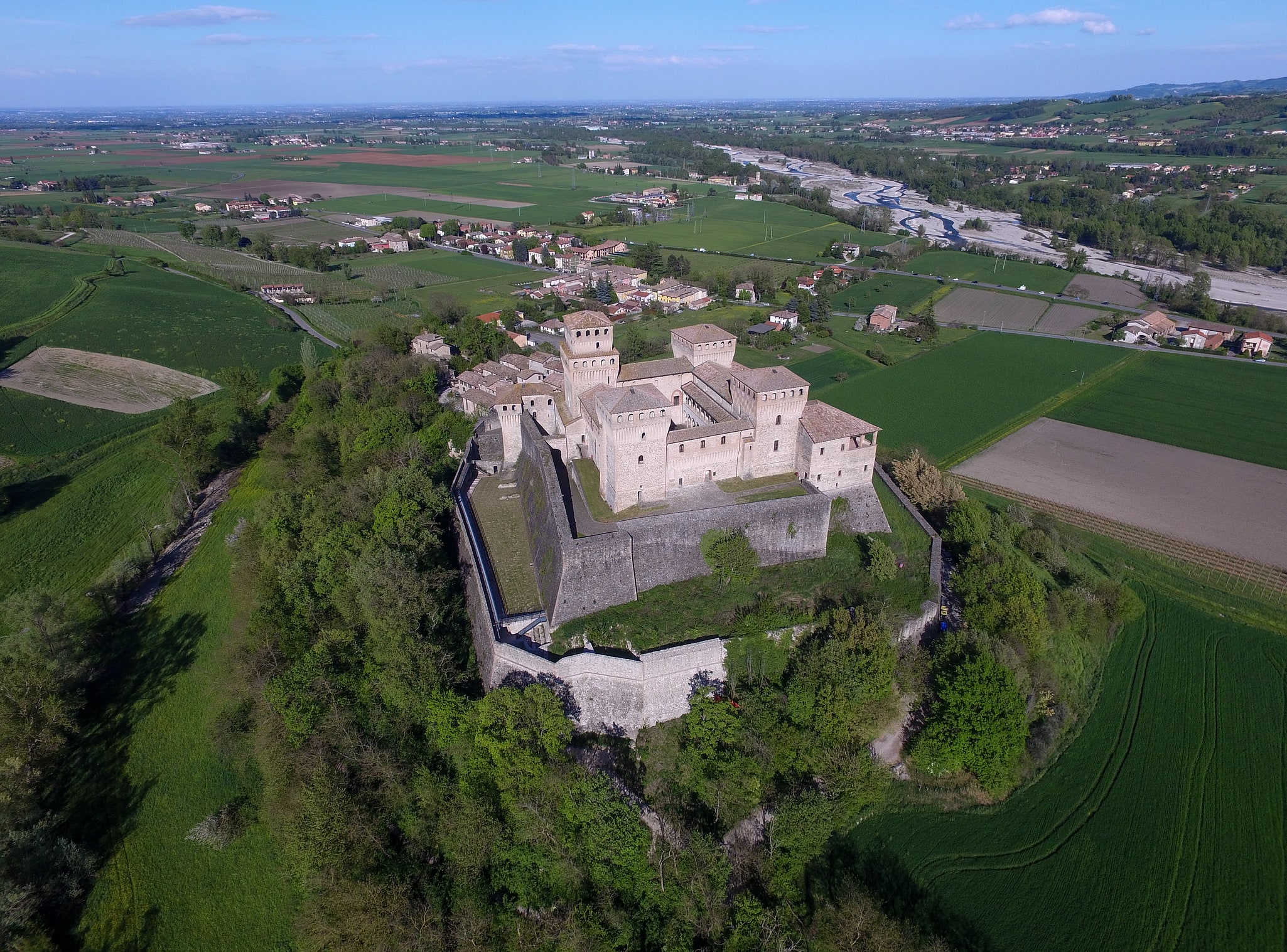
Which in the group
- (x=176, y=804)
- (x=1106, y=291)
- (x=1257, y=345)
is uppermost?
(x=1106, y=291)

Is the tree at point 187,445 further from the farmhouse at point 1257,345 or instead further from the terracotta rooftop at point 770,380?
the farmhouse at point 1257,345

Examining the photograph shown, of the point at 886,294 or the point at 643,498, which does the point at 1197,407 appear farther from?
the point at 643,498

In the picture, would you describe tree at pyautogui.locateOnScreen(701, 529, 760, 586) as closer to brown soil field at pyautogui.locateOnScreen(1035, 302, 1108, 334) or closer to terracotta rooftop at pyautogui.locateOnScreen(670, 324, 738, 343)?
terracotta rooftop at pyautogui.locateOnScreen(670, 324, 738, 343)

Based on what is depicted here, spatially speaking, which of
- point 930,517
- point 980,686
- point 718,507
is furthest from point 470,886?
point 930,517

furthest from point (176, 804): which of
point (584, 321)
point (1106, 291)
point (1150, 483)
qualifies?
point (1106, 291)

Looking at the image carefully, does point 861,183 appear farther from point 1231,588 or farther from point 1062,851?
point 1062,851

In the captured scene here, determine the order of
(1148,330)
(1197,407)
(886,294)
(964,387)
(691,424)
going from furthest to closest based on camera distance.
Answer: (886,294), (1148,330), (964,387), (1197,407), (691,424)
